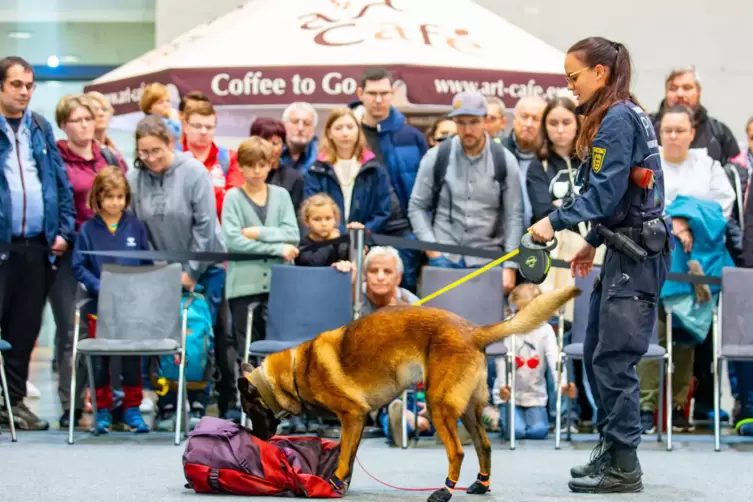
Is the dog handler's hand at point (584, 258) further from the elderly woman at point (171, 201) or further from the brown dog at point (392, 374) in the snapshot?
the elderly woman at point (171, 201)

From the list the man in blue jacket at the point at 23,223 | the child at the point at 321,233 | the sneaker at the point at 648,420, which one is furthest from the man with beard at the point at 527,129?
the man in blue jacket at the point at 23,223

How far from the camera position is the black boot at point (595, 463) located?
5.46 meters

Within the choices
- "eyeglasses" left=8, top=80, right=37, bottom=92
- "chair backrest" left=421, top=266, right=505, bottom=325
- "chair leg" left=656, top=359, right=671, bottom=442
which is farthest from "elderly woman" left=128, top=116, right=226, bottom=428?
"chair leg" left=656, top=359, right=671, bottom=442

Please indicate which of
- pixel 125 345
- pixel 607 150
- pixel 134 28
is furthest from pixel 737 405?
pixel 134 28

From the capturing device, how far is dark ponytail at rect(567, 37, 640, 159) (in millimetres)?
5301

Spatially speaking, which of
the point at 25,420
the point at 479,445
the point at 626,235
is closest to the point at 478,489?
the point at 479,445

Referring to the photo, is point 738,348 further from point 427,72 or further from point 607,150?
point 427,72

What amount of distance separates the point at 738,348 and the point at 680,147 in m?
1.36

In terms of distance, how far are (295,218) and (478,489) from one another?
298 centimetres

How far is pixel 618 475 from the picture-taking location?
5406 mm

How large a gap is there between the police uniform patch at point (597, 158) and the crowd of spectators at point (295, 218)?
2308mm

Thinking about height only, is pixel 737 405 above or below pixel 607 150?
below

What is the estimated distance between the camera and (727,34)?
1359 cm

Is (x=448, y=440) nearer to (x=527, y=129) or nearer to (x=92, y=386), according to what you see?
(x=92, y=386)
